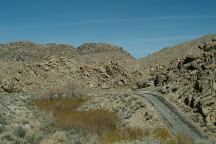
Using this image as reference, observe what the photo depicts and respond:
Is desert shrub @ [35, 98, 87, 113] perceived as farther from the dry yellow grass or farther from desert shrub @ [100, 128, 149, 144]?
the dry yellow grass

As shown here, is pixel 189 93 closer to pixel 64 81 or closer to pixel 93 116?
pixel 93 116

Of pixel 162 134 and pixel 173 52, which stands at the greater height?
pixel 173 52

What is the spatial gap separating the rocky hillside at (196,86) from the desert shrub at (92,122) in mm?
5839

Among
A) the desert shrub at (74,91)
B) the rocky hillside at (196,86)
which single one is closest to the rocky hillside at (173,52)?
the desert shrub at (74,91)

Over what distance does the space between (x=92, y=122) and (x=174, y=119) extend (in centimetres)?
577

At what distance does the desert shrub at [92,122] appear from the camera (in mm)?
27125

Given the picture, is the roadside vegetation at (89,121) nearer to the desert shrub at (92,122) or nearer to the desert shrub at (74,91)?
the desert shrub at (92,122)

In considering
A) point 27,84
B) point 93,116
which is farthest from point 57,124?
point 27,84

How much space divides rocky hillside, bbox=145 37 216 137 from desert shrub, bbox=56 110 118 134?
5.84 meters

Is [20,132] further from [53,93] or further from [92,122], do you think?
[53,93]

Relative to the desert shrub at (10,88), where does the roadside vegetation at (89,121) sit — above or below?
below

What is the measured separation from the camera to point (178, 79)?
41.5 m

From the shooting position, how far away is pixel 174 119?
29.9 m

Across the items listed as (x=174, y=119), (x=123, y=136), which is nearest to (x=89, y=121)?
(x=174, y=119)
